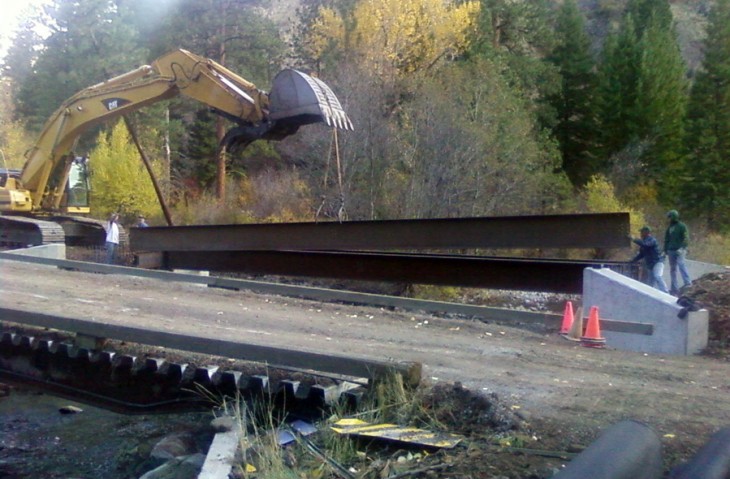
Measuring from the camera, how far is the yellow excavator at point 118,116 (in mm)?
14461

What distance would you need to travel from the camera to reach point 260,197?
123 ft

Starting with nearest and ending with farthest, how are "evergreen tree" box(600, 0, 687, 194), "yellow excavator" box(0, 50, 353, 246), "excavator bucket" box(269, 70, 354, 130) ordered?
"excavator bucket" box(269, 70, 354, 130) < "yellow excavator" box(0, 50, 353, 246) < "evergreen tree" box(600, 0, 687, 194)

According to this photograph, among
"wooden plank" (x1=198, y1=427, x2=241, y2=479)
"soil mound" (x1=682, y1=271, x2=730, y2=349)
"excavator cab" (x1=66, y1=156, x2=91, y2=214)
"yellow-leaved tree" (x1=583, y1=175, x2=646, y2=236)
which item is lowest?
"wooden plank" (x1=198, y1=427, x2=241, y2=479)

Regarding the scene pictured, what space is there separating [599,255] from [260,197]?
55.0ft

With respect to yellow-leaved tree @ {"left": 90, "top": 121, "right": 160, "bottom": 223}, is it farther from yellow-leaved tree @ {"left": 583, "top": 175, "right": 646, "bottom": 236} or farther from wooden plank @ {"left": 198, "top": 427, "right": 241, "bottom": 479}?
wooden plank @ {"left": 198, "top": 427, "right": 241, "bottom": 479}

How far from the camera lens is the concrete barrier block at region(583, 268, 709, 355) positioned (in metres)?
11.0

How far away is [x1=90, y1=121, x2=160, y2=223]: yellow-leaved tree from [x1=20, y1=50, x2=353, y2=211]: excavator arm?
16227 mm

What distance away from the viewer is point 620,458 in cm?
399

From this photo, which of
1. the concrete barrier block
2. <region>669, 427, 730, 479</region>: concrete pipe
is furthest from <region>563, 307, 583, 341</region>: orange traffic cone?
<region>669, 427, 730, 479</region>: concrete pipe

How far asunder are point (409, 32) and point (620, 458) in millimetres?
35976

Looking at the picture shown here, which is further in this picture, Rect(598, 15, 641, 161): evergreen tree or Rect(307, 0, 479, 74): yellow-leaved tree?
Rect(598, 15, 641, 161): evergreen tree

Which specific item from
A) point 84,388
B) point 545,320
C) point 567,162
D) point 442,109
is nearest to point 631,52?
point 567,162

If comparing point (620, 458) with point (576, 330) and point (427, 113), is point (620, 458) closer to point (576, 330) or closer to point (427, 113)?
point (576, 330)

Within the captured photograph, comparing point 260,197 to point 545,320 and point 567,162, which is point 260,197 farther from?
point 545,320
